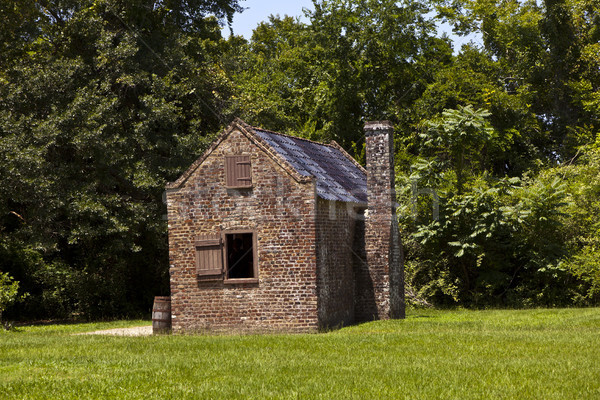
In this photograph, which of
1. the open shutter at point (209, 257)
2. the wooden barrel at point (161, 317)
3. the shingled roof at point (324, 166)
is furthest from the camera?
the wooden barrel at point (161, 317)

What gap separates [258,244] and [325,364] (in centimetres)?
646

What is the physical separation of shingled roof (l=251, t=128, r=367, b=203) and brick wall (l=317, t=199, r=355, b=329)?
1.43 feet

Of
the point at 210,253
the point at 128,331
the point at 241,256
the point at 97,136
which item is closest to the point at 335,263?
the point at 241,256

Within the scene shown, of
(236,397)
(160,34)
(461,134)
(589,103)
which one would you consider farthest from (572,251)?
(236,397)

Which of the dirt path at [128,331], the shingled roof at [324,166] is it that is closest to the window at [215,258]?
the shingled roof at [324,166]

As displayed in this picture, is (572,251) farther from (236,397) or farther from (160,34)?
(236,397)

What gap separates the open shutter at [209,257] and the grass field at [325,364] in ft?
6.08

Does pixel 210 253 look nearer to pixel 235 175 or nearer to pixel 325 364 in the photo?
pixel 235 175

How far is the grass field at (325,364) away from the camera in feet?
37.1

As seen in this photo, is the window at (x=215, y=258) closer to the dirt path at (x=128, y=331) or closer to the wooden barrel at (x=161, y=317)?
the wooden barrel at (x=161, y=317)

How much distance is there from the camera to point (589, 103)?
116 ft

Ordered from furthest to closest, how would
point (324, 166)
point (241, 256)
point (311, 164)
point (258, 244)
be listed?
point (324, 166), point (311, 164), point (241, 256), point (258, 244)

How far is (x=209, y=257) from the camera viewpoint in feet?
65.5

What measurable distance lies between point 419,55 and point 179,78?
52.0 ft
